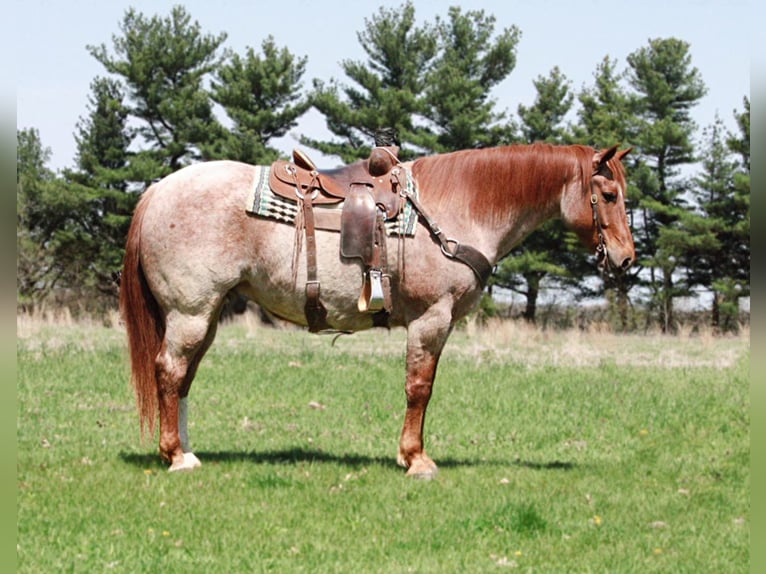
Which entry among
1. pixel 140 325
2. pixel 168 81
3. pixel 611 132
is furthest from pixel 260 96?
pixel 140 325

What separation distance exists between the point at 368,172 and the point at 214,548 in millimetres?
3134

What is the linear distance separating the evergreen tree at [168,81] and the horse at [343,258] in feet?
79.4

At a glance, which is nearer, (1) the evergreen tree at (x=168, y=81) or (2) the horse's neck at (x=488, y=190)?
(2) the horse's neck at (x=488, y=190)

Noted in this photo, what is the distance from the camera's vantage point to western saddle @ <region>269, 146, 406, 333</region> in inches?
257

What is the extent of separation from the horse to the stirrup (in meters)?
0.10

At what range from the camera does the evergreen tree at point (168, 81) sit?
3064 centimetres

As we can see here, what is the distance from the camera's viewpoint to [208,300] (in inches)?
261

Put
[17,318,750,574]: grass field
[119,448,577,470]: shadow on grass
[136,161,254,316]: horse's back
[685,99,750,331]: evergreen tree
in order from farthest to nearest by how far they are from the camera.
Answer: [685,99,750,331]: evergreen tree, [119,448,577,470]: shadow on grass, [136,161,254,316]: horse's back, [17,318,750,574]: grass field

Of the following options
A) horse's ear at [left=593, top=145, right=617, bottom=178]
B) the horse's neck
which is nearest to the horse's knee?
the horse's neck

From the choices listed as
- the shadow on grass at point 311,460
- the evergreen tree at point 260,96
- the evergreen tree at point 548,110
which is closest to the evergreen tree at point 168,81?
the evergreen tree at point 260,96

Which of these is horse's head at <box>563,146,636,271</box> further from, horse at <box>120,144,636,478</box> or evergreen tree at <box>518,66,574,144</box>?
evergreen tree at <box>518,66,574,144</box>

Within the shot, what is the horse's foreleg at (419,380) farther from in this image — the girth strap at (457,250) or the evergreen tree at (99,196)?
the evergreen tree at (99,196)

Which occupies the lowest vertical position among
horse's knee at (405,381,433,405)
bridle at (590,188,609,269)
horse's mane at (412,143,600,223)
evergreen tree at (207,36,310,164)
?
horse's knee at (405,381,433,405)

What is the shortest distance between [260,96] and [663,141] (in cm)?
1381
